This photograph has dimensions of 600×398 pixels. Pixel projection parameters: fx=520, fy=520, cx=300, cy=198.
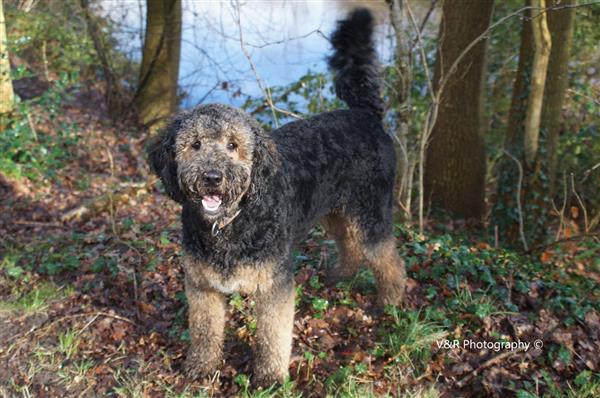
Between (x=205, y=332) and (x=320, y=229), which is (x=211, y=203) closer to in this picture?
(x=205, y=332)

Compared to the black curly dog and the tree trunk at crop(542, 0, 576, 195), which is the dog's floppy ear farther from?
the tree trunk at crop(542, 0, 576, 195)

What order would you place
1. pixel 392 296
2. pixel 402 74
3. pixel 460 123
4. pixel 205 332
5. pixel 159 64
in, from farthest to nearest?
1. pixel 159 64
2. pixel 460 123
3. pixel 402 74
4. pixel 392 296
5. pixel 205 332

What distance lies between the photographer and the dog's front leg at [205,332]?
3.53m

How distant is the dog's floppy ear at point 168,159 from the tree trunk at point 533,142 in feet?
14.2

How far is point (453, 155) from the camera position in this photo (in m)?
7.00

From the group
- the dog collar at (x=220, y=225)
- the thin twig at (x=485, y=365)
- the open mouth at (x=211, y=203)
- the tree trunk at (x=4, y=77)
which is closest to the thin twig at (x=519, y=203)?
the thin twig at (x=485, y=365)

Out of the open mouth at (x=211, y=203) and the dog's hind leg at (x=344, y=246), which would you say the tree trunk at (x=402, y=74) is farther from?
the open mouth at (x=211, y=203)

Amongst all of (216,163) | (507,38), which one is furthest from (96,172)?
(507,38)

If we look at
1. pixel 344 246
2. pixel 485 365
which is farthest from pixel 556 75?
pixel 485 365

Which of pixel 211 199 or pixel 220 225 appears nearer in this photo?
pixel 211 199

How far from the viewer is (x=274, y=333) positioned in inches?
134

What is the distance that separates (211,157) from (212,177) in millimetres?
189

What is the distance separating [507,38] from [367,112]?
5.43 m

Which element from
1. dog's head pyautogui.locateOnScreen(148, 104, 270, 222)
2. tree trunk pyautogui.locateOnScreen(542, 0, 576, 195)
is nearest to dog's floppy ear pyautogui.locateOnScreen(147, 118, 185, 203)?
dog's head pyautogui.locateOnScreen(148, 104, 270, 222)
